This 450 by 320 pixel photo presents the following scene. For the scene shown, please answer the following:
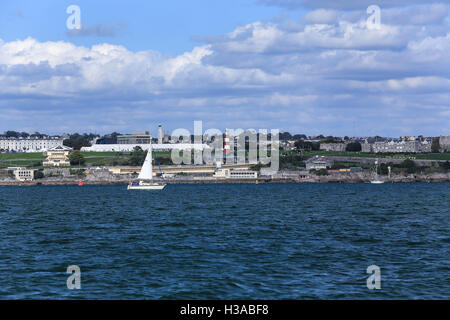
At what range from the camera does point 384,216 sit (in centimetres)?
4603

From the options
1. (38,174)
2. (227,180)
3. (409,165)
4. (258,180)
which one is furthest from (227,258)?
(409,165)

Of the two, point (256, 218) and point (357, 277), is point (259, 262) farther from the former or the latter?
point (256, 218)

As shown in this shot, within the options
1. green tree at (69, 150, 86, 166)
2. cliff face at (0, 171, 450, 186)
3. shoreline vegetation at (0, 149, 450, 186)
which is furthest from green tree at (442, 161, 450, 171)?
green tree at (69, 150, 86, 166)

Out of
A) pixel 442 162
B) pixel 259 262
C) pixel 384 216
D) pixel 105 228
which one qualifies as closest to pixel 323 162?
pixel 442 162

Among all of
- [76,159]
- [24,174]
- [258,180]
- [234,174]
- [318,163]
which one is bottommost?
[258,180]

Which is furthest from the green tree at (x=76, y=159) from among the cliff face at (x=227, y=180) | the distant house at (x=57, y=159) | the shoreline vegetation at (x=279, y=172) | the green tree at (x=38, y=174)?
the cliff face at (x=227, y=180)

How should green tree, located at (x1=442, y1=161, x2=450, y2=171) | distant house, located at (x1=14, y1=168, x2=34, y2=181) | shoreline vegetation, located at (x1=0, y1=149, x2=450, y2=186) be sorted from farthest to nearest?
green tree, located at (x1=442, y1=161, x2=450, y2=171) → distant house, located at (x1=14, y1=168, x2=34, y2=181) → shoreline vegetation, located at (x1=0, y1=149, x2=450, y2=186)

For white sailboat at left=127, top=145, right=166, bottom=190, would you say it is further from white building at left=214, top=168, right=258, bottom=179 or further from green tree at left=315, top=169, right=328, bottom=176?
Answer: green tree at left=315, top=169, right=328, bottom=176

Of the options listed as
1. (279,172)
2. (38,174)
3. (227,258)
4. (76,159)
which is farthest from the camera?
(76,159)

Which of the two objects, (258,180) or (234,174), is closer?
(258,180)

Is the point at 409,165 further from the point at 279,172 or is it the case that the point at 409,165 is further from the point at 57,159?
the point at 57,159

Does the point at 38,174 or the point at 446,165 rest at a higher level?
the point at 446,165

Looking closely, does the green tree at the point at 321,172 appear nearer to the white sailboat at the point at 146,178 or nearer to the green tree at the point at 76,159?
the white sailboat at the point at 146,178

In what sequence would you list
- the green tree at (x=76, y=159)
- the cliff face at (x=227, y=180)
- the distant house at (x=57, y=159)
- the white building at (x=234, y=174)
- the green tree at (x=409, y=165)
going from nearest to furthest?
the cliff face at (x=227, y=180), the white building at (x=234, y=174), the green tree at (x=409, y=165), the distant house at (x=57, y=159), the green tree at (x=76, y=159)
